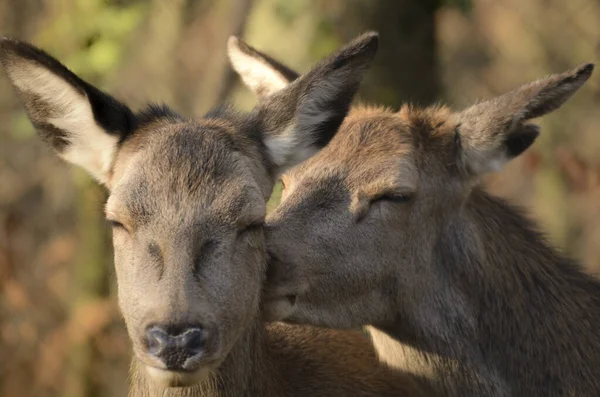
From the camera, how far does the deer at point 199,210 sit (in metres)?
6.13

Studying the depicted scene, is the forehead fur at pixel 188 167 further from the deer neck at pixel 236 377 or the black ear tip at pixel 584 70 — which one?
the black ear tip at pixel 584 70

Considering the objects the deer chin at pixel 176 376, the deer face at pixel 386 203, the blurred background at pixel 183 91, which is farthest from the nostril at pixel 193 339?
the blurred background at pixel 183 91

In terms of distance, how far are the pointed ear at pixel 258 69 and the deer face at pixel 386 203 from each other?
0.85 meters

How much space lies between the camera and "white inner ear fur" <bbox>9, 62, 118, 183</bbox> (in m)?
6.95

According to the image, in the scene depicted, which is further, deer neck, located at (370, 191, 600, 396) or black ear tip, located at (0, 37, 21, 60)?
deer neck, located at (370, 191, 600, 396)

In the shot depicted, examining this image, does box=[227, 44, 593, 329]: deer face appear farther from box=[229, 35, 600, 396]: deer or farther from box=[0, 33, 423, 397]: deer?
box=[0, 33, 423, 397]: deer

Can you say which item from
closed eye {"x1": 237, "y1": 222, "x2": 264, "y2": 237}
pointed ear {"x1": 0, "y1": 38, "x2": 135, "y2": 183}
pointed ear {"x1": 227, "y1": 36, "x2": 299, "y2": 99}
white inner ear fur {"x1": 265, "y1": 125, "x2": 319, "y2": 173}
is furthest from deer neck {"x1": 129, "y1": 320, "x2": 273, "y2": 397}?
pointed ear {"x1": 227, "y1": 36, "x2": 299, "y2": 99}

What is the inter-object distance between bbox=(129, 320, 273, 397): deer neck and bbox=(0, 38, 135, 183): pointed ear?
130 cm

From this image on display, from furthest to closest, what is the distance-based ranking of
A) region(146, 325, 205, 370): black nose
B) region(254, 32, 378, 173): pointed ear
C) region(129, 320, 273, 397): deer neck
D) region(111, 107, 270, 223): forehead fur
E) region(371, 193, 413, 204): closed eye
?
region(371, 193, 413, 204): closed eye < region(254, 32, 378, 173): pointed ear < region(129, 320, 273, 397): deer neck < region(111, 107, 270, 223): forehead fur < region(146, 325, 205, 370): black nose

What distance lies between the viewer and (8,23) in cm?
1712

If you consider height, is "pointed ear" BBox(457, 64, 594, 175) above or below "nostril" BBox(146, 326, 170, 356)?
above

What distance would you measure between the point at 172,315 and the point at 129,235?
2.32ft

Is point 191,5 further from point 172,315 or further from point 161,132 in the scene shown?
point 172,315

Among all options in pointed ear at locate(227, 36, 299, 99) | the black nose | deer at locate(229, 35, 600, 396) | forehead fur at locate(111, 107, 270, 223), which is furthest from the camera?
pointed ear at locate(227, 36, 299, 99)
